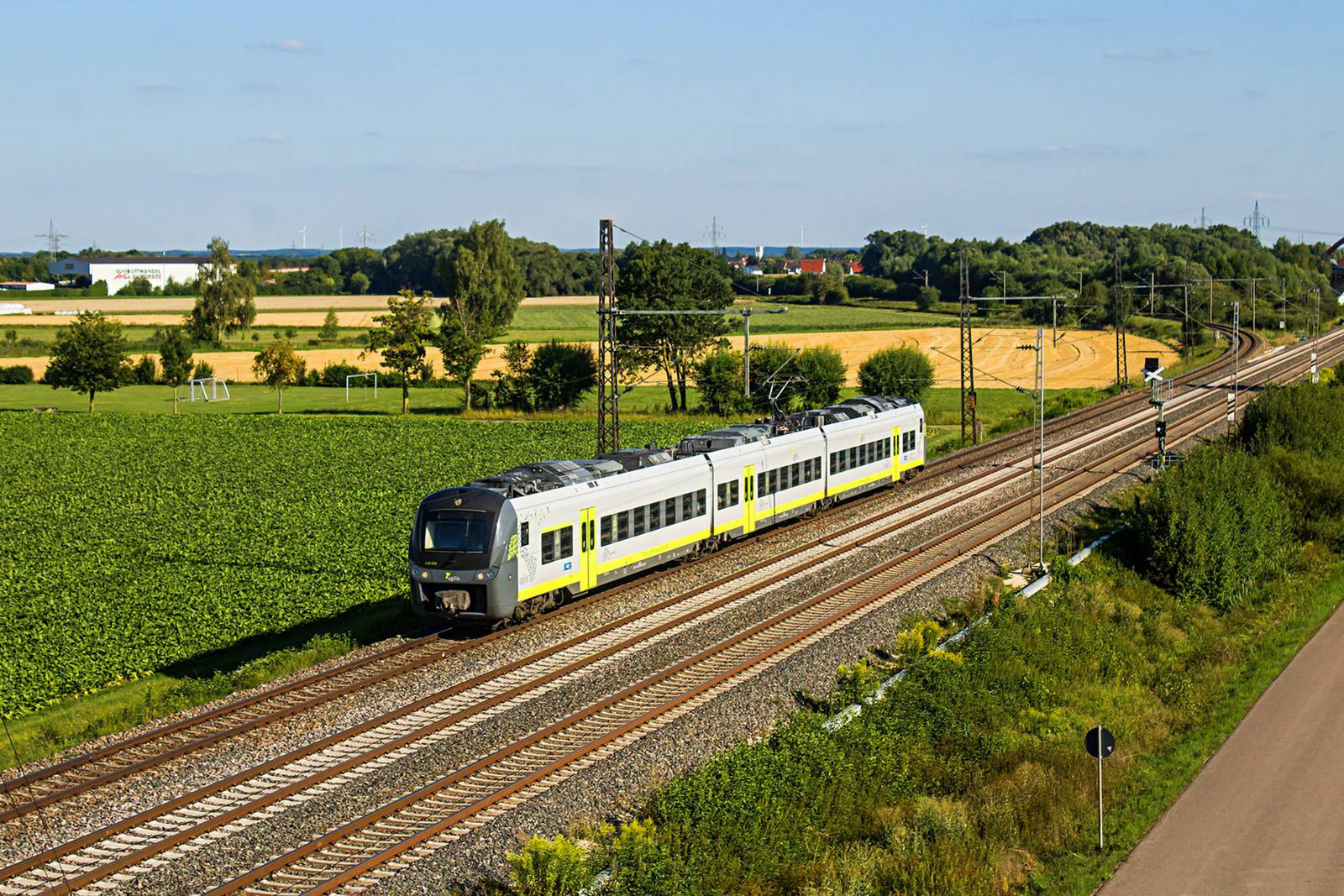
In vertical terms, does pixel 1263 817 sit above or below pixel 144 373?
below

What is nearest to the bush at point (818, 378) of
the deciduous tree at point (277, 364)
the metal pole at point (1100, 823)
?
the deciduous tree at point (277, 364)

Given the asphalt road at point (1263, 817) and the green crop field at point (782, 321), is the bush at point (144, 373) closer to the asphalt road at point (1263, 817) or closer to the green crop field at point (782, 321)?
the green crop field at point (782, 321)

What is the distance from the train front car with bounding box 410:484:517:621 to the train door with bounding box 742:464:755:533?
10890 millimetres

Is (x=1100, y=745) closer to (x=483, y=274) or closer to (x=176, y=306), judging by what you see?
(x=483, y=274)

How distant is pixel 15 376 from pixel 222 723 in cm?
10109

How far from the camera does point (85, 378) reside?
88688 mm

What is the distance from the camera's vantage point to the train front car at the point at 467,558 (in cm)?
2714

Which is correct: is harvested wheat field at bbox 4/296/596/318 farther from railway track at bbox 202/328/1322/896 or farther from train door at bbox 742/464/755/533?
railway track at bbox 202/328/1322/896

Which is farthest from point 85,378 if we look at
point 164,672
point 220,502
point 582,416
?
point 164,672

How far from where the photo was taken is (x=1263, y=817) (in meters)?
21.7

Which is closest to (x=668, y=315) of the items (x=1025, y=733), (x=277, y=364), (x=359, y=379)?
(x=277, y=364)

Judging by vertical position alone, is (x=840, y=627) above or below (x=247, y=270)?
below

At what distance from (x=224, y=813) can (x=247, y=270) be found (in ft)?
481

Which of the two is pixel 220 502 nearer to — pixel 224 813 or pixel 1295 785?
pixel 224 813
